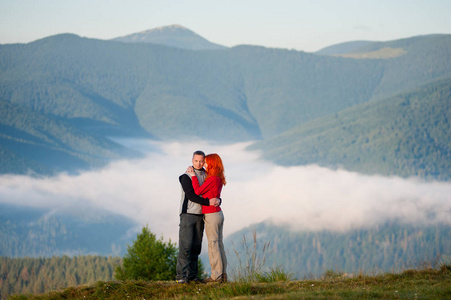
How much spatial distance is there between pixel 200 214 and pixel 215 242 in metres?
0.74

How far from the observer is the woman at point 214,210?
13180 millimetres

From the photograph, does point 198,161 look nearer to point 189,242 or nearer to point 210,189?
point 210,189

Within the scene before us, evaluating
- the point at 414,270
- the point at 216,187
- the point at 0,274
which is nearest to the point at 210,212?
the point at 216,187

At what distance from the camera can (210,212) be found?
43.7ft

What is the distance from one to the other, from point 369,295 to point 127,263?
28367 millimetres

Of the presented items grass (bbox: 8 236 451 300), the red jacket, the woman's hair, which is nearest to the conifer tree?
grass (bbox: 8 236 451 300)

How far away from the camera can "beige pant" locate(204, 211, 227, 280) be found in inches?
524

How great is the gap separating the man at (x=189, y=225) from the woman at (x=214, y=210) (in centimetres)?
16

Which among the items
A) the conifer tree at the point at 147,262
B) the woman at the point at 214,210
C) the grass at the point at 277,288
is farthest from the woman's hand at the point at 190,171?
the conifer tree at the point at 147,262

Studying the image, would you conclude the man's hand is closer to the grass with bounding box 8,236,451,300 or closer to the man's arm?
the man's arm

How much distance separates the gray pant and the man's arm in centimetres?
53

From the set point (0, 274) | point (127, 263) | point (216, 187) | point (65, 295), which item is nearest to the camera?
point (216, 187)

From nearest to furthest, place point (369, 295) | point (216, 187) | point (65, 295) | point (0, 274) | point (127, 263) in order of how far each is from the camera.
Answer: point (369, 295), point (216, 187), point (65, 295), point (127, 263), point (0, 274)

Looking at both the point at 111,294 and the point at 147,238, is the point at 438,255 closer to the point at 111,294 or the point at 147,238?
the point at 111,294
